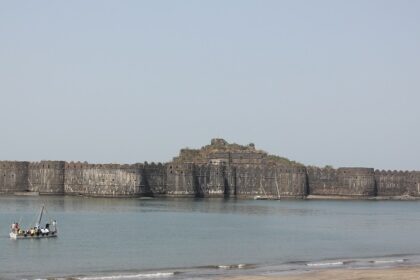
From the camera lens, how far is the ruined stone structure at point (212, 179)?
130375 millimetres

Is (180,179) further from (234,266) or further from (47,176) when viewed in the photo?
(234,266)

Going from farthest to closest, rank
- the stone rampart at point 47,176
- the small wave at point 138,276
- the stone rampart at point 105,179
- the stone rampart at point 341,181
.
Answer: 1. the stone rampart at point 341,181
2. the stone rampart at point 47,176
3. the stone rampart at point 105,179
4. the small wave at point 138,276

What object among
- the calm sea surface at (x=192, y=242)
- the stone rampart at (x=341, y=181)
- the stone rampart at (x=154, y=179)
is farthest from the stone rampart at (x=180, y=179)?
the calm sea surface at (x=192, y=242)

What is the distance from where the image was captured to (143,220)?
84.1 m

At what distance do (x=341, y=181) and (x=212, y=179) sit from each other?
2452 centimetres

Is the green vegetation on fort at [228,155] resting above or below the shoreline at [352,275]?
above

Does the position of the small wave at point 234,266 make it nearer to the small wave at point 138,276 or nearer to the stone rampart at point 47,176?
the small wave at point 138,276

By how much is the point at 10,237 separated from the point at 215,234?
637 inches

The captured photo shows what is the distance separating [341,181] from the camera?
148250mm

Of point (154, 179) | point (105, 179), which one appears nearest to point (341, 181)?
point (154, 179)

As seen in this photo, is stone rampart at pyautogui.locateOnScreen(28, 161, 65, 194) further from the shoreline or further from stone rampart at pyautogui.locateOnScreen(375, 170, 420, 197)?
the shoreline

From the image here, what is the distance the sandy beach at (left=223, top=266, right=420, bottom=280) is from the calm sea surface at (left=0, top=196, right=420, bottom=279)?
305 cm

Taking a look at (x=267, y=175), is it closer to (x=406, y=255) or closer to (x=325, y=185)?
(x=325, y=185)

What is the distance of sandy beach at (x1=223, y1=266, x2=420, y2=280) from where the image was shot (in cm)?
4003
